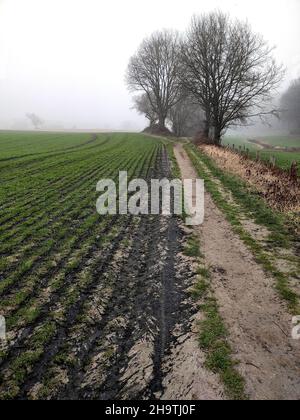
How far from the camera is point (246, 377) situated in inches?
155

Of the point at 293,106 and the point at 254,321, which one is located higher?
the point at 293,106

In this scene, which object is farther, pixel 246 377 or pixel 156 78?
pixel 156 78

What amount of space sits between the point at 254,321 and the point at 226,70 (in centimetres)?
3037

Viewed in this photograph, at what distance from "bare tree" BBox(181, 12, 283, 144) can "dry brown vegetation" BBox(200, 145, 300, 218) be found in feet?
38.9

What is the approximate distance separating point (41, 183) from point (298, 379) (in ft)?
43.3

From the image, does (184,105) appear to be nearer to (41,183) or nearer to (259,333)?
(41,183)

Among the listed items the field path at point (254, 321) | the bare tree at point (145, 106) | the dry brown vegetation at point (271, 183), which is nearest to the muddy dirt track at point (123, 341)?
the field path at point (254, 321)

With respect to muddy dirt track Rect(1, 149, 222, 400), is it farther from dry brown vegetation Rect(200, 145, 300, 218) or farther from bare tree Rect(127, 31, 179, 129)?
bare tree Rect(127, 31, 179, 129)

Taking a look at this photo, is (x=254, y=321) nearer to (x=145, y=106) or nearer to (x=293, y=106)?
(x=145, y=106)

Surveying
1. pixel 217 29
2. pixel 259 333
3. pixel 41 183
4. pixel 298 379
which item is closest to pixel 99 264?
pixel 259 333

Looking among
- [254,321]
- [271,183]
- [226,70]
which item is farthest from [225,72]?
[254,321]

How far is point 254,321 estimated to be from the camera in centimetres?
502
